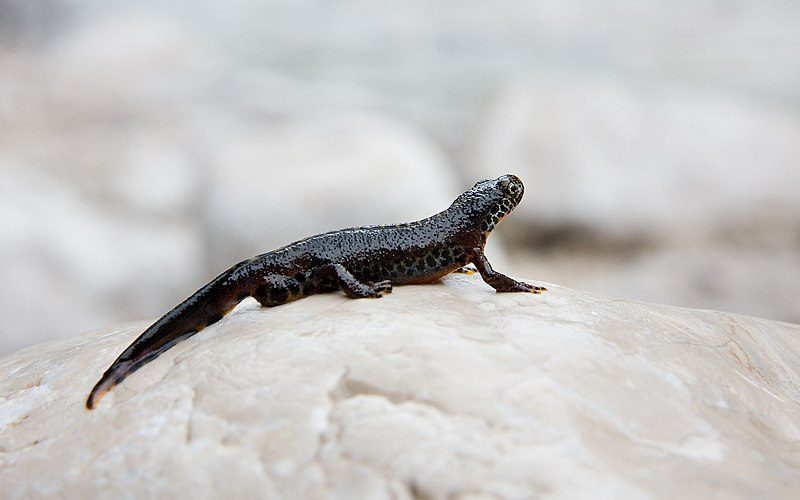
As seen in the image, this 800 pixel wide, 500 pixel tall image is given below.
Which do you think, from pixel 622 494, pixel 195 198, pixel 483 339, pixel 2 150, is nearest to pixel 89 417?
pixel 483 339

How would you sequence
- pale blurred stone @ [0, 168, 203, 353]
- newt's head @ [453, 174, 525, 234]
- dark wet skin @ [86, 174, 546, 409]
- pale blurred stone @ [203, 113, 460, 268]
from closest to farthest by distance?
dark wet skin @ [86, 174, 546, 409], newt's head @ [453, 174, 525, 234], pale blurred stone @ [0, 168, 203, 353], pale blurred stone @ [203, 113, 460, 268]

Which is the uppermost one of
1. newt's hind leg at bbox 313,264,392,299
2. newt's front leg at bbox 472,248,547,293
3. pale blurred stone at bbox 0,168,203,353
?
newt's front leg at bbox 472,248,547,293

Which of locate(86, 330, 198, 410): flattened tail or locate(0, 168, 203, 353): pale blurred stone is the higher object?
locate(86, 330, 198, 410): flattened tail

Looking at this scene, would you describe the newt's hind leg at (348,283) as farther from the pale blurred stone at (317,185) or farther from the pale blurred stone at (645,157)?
the pale blurred stone at (645,157)

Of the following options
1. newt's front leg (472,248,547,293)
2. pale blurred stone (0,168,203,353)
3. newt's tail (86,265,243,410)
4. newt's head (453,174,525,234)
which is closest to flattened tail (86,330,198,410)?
newt's tail (86,265,243,410)

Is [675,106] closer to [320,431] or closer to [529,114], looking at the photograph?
[529,114]

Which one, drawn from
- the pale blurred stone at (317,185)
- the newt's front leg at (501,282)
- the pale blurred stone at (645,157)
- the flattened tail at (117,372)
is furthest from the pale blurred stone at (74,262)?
the newt's front leg at (501,282)

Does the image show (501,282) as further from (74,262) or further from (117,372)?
(74,262)

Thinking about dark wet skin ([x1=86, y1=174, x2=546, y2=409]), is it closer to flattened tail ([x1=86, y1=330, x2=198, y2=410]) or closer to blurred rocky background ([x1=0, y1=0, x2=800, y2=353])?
flattened tail ([x1=86, y1=330, x2=198, y2=410])
